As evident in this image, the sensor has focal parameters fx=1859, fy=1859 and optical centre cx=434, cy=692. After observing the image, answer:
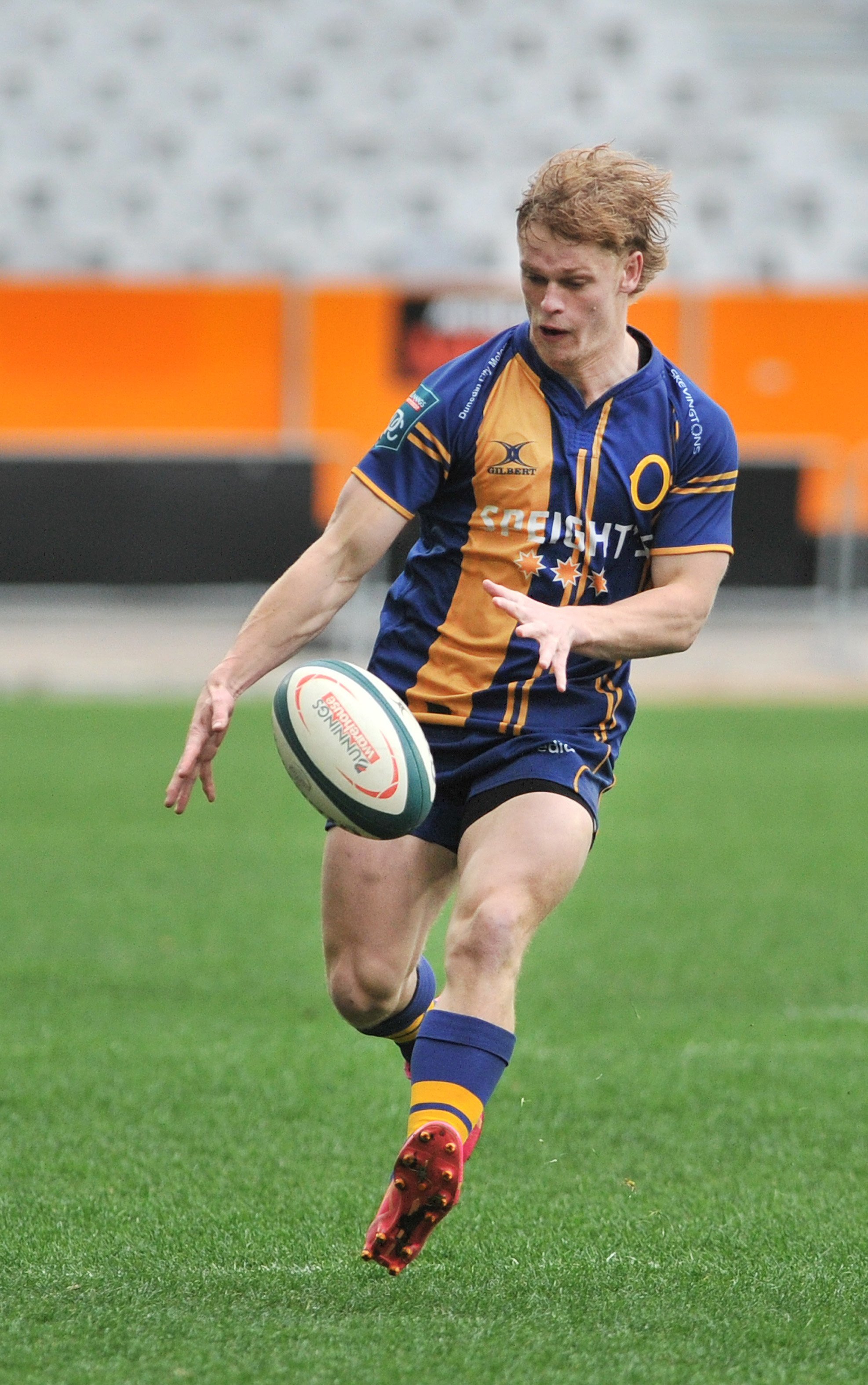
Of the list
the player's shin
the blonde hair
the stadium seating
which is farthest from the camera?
the stadium seating

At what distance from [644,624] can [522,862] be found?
0.55m

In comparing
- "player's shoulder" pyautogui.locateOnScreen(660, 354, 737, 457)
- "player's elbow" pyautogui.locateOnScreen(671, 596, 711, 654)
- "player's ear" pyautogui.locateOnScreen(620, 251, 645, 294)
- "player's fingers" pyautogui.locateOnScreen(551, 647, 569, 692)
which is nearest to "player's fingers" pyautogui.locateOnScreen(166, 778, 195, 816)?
"player's fingers" pyautogui.locateOnScreen(551, 647, 569, 692)

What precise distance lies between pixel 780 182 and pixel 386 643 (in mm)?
20212

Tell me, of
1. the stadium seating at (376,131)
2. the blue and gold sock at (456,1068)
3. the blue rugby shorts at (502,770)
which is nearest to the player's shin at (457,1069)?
the blue and gold sock at (456,1068)

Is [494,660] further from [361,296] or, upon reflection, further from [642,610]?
[361,296]

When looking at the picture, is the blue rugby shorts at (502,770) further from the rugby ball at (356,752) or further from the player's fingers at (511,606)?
the player's fingers at (511,606)

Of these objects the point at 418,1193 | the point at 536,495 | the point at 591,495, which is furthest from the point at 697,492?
the point at 418,1193

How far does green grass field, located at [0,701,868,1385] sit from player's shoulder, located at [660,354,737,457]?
5.53ft

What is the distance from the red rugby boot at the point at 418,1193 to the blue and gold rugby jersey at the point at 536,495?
0.93 metres

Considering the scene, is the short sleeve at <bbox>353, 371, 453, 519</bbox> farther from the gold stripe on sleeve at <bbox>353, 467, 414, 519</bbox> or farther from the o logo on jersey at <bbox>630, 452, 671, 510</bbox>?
the o logo on jersey at <bbox>630, 452, 671, 510</bbox>

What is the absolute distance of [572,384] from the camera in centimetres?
395

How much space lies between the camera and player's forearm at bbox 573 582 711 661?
3674mm

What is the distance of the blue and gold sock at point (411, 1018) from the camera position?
439 cm

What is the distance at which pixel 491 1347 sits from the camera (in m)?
3.23
